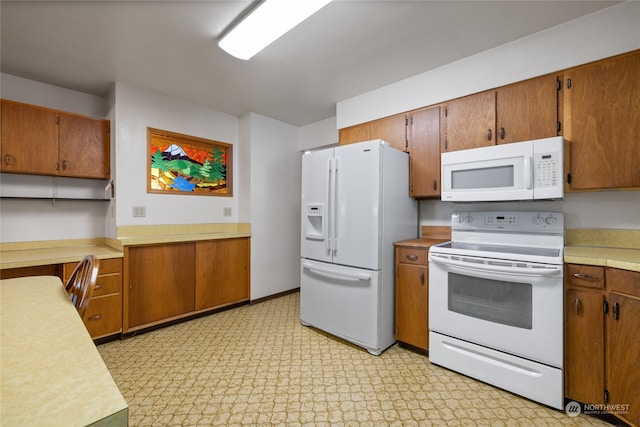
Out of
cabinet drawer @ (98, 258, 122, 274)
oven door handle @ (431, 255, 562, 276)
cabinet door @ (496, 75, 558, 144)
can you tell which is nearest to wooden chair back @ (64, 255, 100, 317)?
cabinet drawer @ (98, 258, 122, 274)

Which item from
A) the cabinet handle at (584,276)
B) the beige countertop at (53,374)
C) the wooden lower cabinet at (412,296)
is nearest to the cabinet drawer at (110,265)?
the beige countertop at (53,374)

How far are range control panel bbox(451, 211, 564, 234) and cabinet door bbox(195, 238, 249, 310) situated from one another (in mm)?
2446

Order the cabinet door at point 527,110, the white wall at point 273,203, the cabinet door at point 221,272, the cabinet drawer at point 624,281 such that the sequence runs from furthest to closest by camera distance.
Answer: the white wall at point 273,203 < the cabinet door at point 221,272 < the cabinet door at point 527,110 < the cabinet drawer at point 624,281

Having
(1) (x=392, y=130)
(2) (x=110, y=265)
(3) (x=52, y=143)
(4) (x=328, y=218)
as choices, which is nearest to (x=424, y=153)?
(1) (x=392, y=130)

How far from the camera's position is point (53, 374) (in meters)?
0.61

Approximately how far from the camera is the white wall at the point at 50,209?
2.65m

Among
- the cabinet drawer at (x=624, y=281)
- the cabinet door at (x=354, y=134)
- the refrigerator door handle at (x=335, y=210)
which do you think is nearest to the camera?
the cabinet drawer at (x=624, y=281)

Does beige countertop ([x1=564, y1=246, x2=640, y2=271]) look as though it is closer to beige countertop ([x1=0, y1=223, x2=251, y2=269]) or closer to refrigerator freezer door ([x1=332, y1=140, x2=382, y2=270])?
refrigerator freezer door ([x1=332, y1=140, x2=382, y2=270])

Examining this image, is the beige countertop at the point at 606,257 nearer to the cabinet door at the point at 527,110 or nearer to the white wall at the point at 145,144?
the cabinet door at the point at 527,110

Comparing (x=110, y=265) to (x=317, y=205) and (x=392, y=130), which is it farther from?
(x=392, y=130)

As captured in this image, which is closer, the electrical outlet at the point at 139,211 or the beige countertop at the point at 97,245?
the beige countertop at the point at 97,245

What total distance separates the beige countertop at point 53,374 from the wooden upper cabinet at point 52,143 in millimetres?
2244

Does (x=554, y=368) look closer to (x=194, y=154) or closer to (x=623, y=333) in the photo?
(x=623, y=333)

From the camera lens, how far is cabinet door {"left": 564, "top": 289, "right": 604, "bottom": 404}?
5.31 ft
